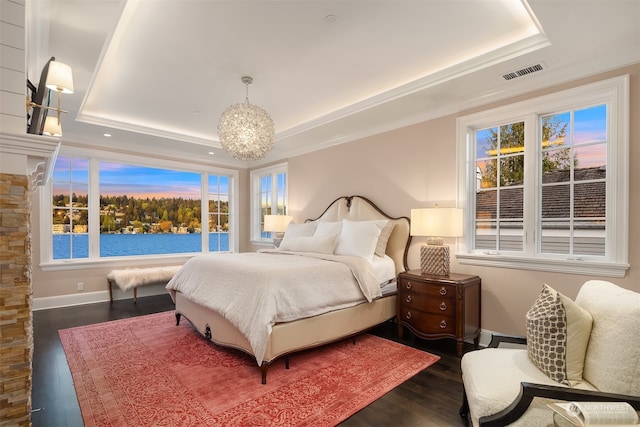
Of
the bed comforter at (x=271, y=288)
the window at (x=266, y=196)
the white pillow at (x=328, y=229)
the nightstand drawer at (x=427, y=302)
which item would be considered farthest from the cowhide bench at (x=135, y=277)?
the nightstand drawer at (x=427, y=302)

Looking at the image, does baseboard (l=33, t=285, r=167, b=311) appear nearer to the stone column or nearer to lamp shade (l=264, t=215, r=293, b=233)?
lamp shade (l=264, t=215, r=293, b=233)

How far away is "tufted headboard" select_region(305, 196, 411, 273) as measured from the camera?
3.89 meters

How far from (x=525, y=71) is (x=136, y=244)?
6066 millimetres

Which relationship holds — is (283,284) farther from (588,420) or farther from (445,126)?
(445,126)

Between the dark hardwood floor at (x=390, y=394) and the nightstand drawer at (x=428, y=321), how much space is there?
0.68 ft

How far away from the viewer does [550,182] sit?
2973 millimetres

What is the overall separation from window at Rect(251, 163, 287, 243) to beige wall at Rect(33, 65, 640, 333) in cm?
49

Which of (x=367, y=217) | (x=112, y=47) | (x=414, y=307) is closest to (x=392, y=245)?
(x=367, y=217)

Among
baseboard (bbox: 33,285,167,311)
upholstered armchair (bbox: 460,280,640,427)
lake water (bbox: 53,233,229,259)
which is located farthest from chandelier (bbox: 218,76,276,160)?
baseboard (bbox: 33,285,167,311)

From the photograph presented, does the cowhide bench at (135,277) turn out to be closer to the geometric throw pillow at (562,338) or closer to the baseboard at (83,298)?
the baseboard at (83,298)

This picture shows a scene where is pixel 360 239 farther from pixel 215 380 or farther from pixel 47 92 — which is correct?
pixel 47 92

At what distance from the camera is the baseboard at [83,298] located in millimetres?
4438

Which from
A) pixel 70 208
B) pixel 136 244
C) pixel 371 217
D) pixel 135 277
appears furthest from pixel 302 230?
pixel 70 208

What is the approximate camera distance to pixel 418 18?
92.7 inches
